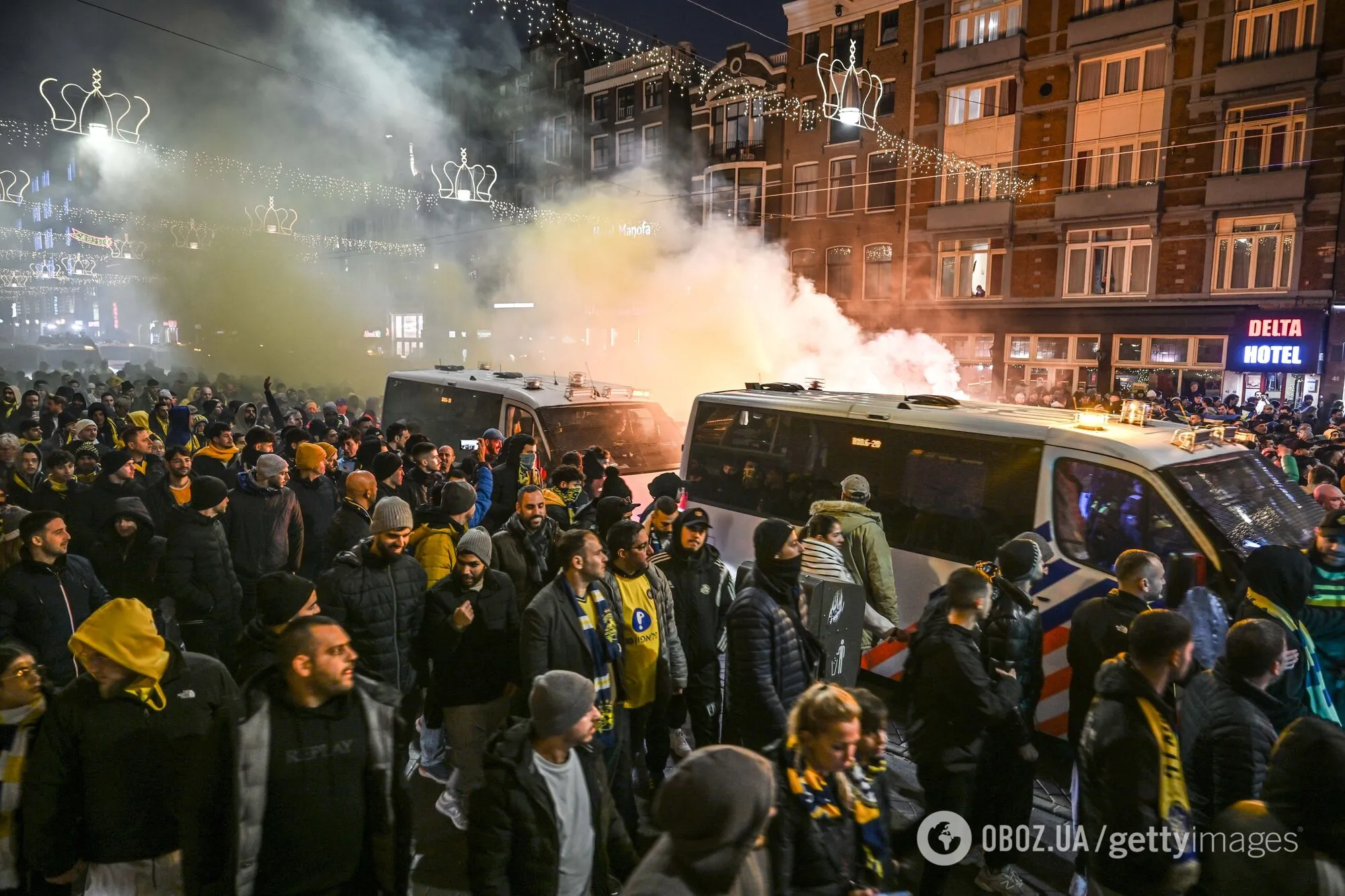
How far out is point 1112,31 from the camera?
72.4ft

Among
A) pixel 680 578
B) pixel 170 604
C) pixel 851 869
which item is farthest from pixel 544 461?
pixel 851 869

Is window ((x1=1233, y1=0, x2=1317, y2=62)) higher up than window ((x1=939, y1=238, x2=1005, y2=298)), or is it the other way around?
window ((x1=1233, y1=0, x2=1317, y2=62))

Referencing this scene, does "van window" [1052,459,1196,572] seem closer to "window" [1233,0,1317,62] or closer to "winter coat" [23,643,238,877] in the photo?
"winter coat" [23,643,238,877]

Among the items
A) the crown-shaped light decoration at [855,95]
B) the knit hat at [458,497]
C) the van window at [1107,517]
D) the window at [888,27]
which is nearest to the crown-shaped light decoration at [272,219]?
the crown-shaped light decoration at [855,95]

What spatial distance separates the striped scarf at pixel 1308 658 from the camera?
14.0 ft

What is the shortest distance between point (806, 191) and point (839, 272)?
3.20m

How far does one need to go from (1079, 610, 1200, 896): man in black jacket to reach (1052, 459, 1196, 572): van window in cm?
237

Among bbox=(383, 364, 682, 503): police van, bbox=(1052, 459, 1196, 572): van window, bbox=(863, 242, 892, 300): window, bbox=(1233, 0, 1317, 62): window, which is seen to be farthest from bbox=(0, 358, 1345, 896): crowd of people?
bbox=(863, 242, 892, 300): window

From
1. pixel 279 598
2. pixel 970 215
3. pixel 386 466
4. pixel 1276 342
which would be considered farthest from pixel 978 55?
pixel 279 598

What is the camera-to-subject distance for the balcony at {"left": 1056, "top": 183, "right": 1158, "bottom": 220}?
71.7 ft

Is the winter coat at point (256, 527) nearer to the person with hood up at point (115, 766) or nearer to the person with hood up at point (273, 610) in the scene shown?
the person with hood up at point (273, 610)

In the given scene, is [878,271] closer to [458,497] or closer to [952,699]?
[458,497]

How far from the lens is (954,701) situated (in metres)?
3.79

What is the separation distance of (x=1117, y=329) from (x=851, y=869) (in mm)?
23868
